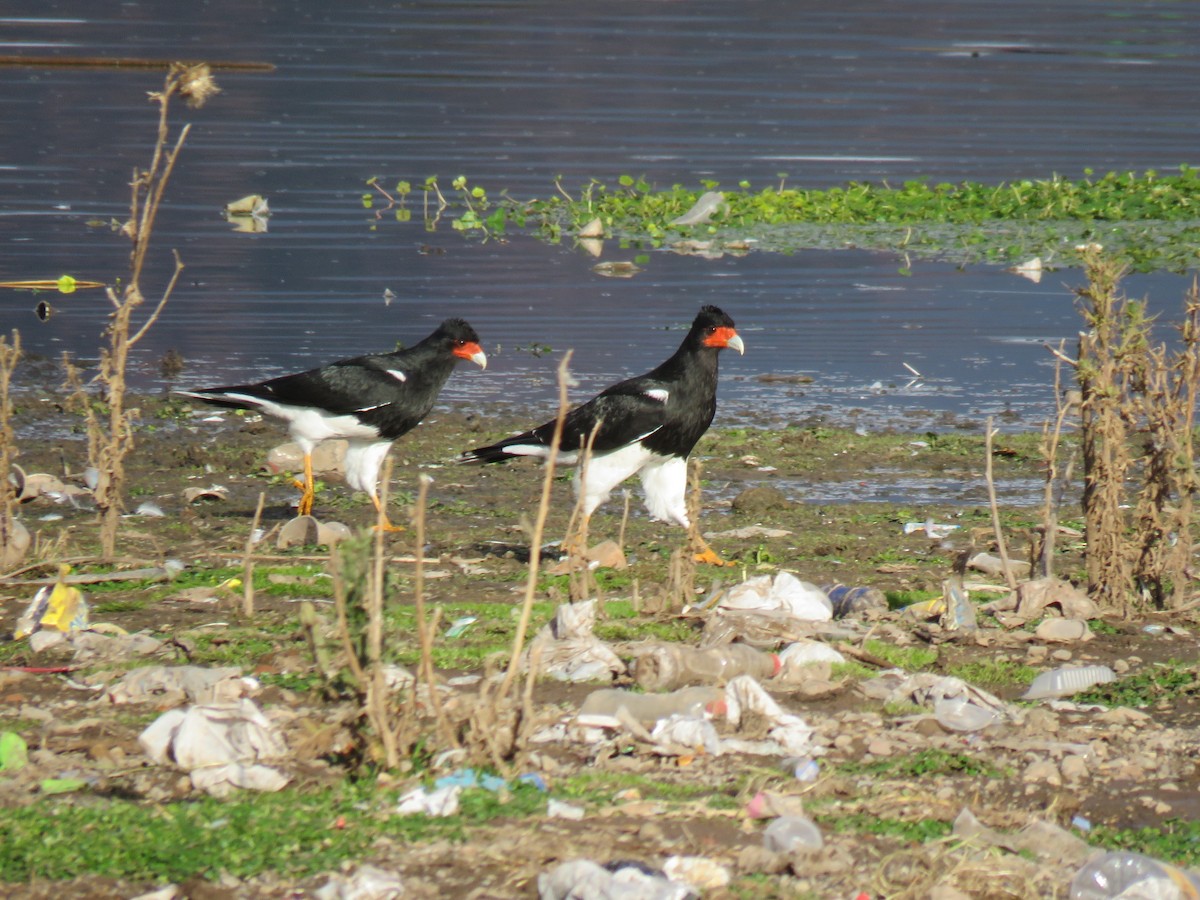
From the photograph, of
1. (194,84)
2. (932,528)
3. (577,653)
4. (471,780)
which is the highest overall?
(194,84)

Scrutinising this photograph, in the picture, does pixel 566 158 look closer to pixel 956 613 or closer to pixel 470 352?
pixel 470 352

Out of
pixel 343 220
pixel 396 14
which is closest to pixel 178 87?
pixel 343 220

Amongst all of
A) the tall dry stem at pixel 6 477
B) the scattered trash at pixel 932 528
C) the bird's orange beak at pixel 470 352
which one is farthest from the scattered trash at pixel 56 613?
the scattered trash at pixel 932 528

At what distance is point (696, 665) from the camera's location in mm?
5965

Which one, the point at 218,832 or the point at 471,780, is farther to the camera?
the point at 471,780

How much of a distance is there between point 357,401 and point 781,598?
318 centimetres

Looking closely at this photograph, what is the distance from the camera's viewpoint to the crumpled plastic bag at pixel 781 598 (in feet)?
22.5

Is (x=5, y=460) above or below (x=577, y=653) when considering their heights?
above

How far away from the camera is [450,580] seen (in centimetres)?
766

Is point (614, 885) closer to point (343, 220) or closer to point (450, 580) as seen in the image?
point (450, 580)

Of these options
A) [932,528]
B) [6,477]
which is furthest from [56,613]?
[932,528]

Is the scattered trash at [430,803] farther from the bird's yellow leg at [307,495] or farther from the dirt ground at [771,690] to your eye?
the bird's yellow leg at [307,495]

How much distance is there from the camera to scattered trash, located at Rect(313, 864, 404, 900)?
13.8 ft

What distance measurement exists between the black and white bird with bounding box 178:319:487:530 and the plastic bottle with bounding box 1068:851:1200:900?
17.8 ft
